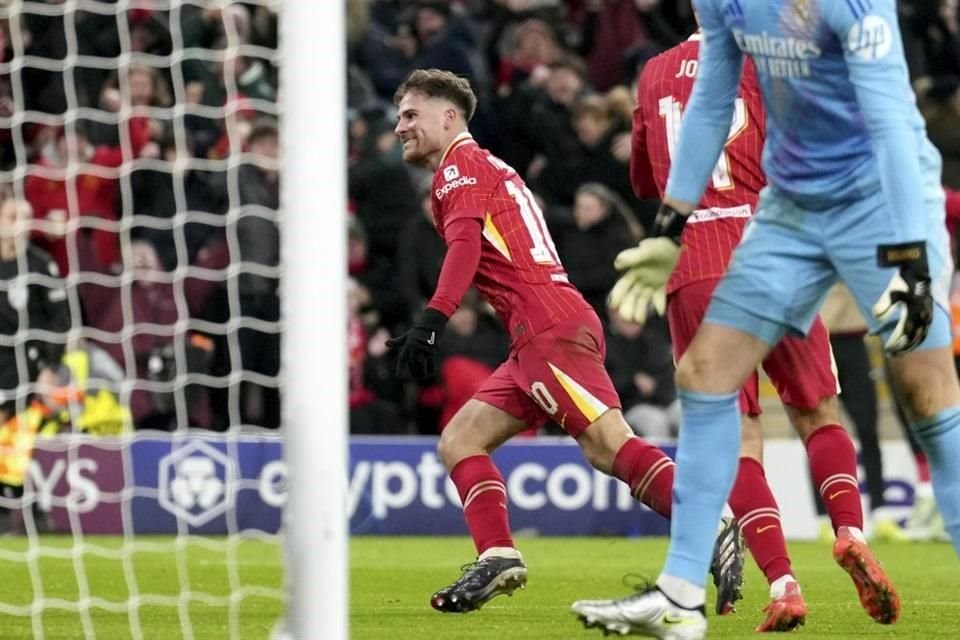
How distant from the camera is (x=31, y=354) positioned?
1176cm

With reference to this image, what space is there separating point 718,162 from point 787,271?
1.38 m

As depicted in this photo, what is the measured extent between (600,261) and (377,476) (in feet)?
7.39

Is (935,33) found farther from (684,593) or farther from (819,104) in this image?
(684,593)

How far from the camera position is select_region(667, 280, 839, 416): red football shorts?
6680 mm

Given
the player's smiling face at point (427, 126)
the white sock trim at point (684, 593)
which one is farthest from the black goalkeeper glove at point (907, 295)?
the player's smiling face at point (427, 126)

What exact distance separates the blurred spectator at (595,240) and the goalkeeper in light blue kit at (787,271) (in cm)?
804

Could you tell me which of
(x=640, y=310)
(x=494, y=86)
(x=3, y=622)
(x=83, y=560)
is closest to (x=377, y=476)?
(x=83, y=560)

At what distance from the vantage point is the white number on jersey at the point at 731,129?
6754 mm

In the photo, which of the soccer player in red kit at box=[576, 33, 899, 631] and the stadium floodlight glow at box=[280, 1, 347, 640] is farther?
the soccer player in red kit at box=[576, 33, 899, 631]

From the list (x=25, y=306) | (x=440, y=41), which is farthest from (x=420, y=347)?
(x=440, y=41)

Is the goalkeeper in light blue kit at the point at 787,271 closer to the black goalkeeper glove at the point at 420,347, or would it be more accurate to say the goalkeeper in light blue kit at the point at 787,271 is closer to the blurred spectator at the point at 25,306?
the black goalkeeper glove at the point at 420,347

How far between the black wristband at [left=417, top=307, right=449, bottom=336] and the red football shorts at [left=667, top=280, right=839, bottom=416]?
811mm

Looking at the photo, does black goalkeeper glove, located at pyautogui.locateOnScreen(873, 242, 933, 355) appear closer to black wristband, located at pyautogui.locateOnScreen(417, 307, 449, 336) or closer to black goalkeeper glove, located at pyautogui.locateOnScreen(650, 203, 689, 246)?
black goalkeeper glove, located at pyautogui.locateOnScreen(650, 203, 689, 246)

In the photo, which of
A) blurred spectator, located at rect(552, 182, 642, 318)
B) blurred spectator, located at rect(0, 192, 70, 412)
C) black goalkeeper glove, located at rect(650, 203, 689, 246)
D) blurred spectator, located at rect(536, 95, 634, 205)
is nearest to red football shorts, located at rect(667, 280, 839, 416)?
black goalkeeper glove, located at rect(650, 203, 689, 246)
